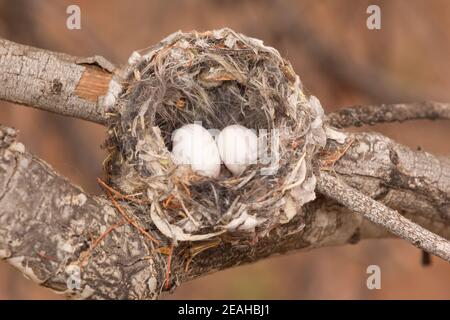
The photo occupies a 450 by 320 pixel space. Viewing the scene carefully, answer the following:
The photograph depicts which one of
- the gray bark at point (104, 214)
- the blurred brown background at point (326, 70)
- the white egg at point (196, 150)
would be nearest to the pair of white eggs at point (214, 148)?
the white egg at point (196, 150)

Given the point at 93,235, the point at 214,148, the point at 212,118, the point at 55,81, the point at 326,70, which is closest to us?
the point at 93,235

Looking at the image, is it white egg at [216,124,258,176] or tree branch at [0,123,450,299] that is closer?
tree branch at [0,123,450,299]

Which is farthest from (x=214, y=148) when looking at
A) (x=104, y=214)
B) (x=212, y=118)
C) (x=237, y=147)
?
(x=104, y=214)

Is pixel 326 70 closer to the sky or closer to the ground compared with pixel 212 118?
closer to the sky

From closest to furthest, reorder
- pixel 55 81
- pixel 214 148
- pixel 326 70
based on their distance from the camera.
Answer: pixel 55 81 < pixel 214 148 < pixel 326 70

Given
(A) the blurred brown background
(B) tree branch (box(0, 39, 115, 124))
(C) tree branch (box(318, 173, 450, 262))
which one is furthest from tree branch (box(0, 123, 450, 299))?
(A) the blurred brown background

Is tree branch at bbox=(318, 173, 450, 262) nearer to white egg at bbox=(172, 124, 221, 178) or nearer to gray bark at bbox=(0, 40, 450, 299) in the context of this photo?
gray bark at bbox=(0, 40, 450, 299)

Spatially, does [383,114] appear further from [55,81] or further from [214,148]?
[55,81]

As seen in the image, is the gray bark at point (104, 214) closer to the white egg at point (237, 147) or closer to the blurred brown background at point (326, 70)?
the white egg at point (237, 147)
